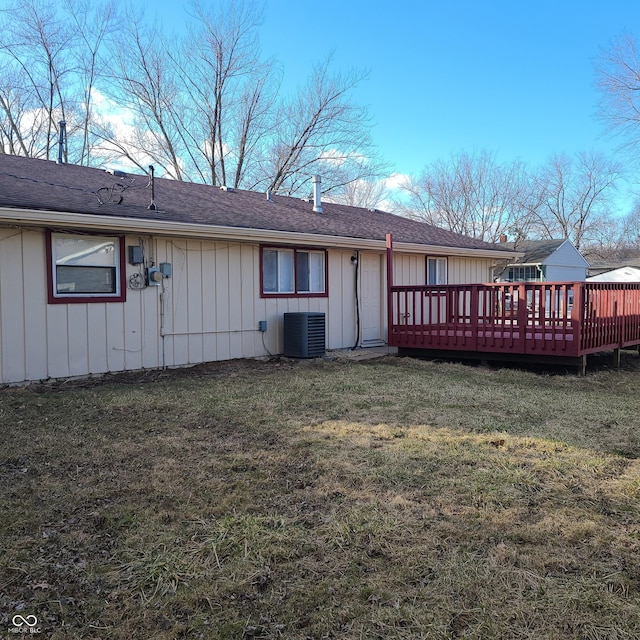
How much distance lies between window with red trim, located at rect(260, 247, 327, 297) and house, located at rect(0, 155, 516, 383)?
2 cm

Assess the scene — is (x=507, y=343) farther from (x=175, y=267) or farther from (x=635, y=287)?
(x=175, y=267)

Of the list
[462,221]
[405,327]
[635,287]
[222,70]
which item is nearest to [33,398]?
[405,327]

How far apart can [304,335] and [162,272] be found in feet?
8.20

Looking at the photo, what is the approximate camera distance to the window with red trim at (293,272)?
9164 mm

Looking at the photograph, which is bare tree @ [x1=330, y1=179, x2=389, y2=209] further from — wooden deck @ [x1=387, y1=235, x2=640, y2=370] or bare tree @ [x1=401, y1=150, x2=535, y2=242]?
wooden deck @ [x1=387, y1=235, x2=640, y2=370]

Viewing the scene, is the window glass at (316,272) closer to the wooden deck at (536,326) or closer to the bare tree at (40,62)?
the wooden deck at (536,326)

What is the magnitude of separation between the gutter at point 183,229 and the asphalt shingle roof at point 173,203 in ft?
0.40

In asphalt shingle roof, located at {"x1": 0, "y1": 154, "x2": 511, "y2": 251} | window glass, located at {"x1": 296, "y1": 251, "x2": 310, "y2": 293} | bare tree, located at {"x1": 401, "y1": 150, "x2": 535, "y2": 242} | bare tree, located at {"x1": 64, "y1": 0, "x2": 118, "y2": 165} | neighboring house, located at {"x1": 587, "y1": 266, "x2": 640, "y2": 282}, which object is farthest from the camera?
neighboring house, located at {"x1": 587, "y1": 266, "x2": 640, "y2": 282}

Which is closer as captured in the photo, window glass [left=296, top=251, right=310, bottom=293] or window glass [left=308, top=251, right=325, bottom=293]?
window glass [left=296, top=251, right=310, bottom=293]

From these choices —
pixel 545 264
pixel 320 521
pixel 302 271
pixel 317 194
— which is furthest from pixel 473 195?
pixel 320 521

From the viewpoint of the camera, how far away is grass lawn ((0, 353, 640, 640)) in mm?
2045

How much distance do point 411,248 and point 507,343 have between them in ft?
10.9

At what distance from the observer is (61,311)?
6797 millimetres

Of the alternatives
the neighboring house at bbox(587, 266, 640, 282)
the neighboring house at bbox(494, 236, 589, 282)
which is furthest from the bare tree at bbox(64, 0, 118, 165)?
the neighboring house at bbox(587, 266, 640, 282)
